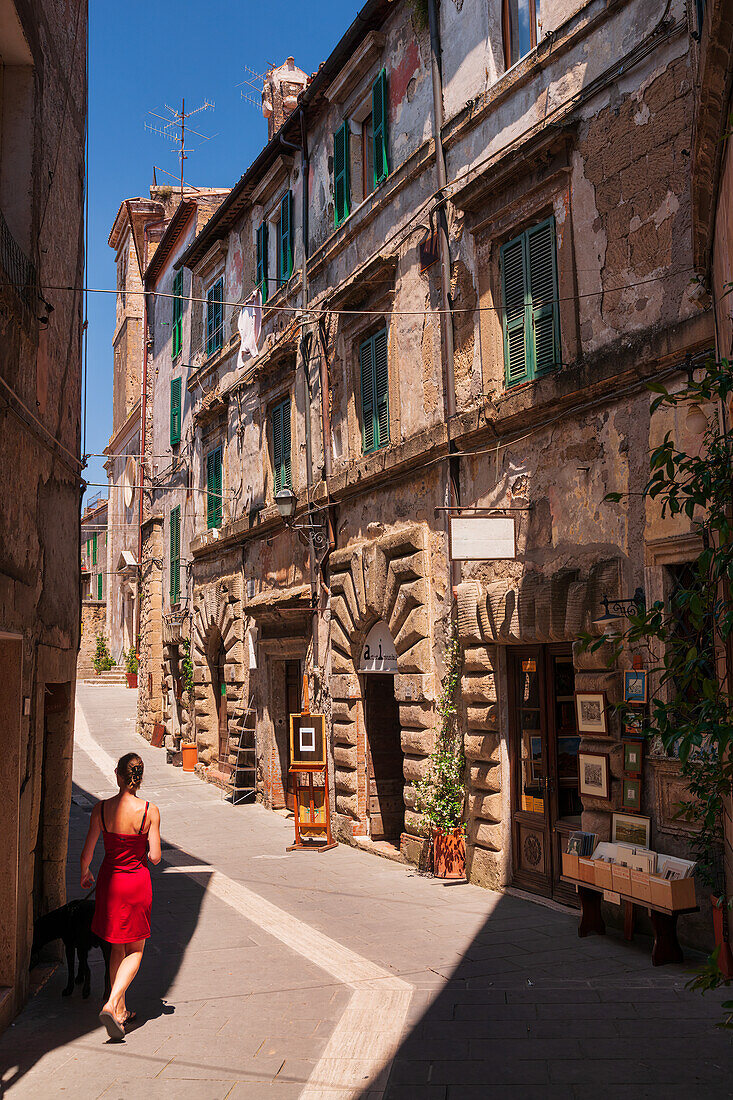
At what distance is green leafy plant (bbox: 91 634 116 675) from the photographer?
34688 millimetres

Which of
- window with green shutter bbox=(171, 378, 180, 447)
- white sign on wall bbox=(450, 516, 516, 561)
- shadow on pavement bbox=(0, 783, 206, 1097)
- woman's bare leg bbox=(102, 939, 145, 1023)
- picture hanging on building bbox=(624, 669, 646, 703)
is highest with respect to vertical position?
window with green shutter bbox=(171, 378, 180, 447)

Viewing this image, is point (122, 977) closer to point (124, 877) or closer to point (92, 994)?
point (124, 877)

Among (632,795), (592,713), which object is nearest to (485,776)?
(592,713)

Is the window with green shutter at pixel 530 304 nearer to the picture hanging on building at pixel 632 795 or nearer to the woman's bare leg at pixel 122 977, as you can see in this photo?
the picture hanging on building at pixel 632 795

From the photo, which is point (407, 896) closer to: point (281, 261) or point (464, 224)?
point (464, 224)

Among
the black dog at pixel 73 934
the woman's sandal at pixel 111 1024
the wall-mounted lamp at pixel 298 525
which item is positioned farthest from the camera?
the wall-mounted lamp at pixel 298 525

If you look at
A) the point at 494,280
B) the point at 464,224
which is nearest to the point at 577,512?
the point at 494,280

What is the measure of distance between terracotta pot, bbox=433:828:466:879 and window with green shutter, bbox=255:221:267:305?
945cm

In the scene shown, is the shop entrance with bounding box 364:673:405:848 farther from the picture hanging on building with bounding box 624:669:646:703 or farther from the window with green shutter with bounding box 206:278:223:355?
the window with green shutter with bounding box 206:278:223:355

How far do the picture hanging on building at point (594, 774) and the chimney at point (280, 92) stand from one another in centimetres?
1446

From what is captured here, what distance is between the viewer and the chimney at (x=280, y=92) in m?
18.3

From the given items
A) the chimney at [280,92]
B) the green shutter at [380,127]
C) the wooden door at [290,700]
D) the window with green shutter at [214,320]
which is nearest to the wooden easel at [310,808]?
the wooden door at [290,700]

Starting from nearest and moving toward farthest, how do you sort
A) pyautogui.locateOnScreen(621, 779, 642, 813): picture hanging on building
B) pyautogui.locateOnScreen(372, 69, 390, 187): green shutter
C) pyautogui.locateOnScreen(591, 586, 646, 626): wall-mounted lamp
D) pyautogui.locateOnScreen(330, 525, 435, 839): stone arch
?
pyautogui.locateOnScreen(621, 779, 642, 813): picture hanging on building, pyautogui.locateOnScreen(591, 586, 646, 626): wall-mounted lamp, pyautogui.locateOnScreen(330, 525, 435, 839): stone arch, pyautogui.locateOnScreen(372, 69, 390, 187): green shutter

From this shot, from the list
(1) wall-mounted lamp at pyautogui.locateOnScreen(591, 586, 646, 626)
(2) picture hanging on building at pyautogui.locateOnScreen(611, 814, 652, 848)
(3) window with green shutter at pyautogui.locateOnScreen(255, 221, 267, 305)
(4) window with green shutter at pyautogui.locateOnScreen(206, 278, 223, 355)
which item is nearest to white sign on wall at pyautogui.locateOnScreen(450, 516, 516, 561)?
(1) wall-mounted lamp at pyautogui.locateOnScreen(591, 586, 646, 626)
